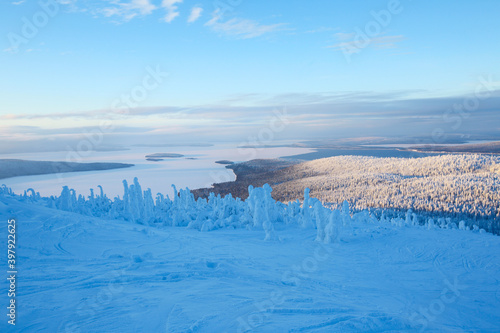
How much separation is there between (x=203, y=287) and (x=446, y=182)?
992 inches

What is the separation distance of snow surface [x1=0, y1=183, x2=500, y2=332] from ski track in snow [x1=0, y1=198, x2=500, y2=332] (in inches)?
1.1

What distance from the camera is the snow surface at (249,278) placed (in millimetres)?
5152

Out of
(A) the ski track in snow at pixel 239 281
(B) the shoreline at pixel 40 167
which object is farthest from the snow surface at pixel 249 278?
(B) the shoreline at pixel 40 167

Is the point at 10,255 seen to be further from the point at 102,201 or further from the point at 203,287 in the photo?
the point at 102,201

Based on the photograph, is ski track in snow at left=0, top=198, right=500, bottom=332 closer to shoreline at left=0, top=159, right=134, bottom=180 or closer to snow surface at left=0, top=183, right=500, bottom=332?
snow surface at left=0, top=183, right=500, bottom=332

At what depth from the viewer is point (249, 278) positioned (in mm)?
7211

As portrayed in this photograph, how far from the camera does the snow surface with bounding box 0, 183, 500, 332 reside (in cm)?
515

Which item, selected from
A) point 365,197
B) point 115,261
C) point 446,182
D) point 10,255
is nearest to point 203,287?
point 115,261

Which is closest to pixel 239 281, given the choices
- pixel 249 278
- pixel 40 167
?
pixel 249 278

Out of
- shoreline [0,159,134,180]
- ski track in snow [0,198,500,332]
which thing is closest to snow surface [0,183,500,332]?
ski track in snow [0,198,500,332]

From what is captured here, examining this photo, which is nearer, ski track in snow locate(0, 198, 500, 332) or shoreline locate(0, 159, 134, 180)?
ski track in snow locate(0, 198, 500, 332)

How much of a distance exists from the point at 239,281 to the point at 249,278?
0.35 metres

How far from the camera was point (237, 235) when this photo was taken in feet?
38.6

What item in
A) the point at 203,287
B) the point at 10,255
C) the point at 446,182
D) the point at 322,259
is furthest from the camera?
the point at 446,182
